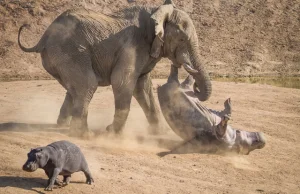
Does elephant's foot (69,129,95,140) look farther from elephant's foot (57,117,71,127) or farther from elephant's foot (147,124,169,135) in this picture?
elephant's foot (147,124,169,135)

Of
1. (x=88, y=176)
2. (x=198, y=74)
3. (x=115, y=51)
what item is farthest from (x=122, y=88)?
(x=88, y=176)

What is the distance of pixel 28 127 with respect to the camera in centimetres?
1161

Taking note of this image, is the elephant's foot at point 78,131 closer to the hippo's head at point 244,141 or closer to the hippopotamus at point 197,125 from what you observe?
the hippopotamus at point 197,125

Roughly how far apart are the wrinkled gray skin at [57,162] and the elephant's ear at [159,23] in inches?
151

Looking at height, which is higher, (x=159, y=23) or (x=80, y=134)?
(x=159, y=23)

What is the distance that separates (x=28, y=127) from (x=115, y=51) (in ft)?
7.55

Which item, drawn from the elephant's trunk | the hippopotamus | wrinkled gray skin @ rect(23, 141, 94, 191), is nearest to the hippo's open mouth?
the hippopotamus

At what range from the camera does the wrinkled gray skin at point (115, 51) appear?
11.0 meters

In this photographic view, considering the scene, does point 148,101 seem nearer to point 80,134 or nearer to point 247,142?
point 80,134

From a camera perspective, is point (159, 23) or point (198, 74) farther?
point (198, 74)

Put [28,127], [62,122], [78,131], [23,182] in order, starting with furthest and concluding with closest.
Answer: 1. [62,122]
2. [28,127]
3. [78,131]
4. [23,182]

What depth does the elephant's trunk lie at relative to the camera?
35.9 feet

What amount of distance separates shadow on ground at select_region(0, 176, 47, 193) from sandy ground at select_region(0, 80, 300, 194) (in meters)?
0.01

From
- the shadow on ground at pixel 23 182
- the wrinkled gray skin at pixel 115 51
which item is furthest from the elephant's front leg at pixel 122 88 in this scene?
the shadow on ground at pixel 23 182
